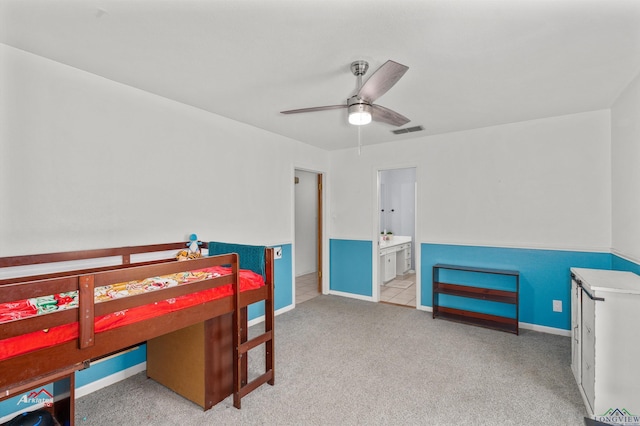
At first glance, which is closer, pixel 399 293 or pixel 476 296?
pixel 476 296

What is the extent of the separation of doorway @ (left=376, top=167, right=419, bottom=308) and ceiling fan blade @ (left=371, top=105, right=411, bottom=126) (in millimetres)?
2722

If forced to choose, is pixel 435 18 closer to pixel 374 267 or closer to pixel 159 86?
pixel 159 86

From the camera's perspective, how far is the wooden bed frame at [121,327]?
50.8 inches

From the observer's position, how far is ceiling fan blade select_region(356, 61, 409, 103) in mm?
1742

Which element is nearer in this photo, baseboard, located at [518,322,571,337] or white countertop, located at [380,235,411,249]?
baseboard, located at [518,322,571,337]

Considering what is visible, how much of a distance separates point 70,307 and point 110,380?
4.61ft

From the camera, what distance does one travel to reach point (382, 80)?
1.90m

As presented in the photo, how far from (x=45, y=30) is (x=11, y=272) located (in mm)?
1495

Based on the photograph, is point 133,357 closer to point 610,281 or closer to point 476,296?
point 476,296

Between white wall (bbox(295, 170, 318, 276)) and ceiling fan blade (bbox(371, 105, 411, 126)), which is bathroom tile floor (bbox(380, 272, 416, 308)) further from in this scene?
ceiling fan blade (bbox(371, 105, 411, 126))

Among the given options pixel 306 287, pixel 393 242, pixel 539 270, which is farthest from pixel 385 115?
pixel 306 287

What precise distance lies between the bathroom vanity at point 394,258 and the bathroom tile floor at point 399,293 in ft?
0.39

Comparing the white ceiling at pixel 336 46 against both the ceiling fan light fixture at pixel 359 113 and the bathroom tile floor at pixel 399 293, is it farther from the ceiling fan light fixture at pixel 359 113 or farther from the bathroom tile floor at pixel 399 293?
the bathroom tile floor at pixel 399 293

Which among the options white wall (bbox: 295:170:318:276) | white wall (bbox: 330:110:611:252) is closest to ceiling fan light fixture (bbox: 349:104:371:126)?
white wall (bbox: 330:110:611:252)
